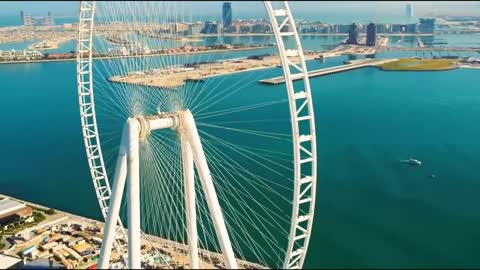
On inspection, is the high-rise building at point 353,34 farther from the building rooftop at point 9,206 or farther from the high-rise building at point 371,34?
the building rooftop at point 9,206

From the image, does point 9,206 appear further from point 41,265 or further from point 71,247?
point 41,265

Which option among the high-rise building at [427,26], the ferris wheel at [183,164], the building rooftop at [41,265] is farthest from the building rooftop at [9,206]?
the high-rise building at [427,26]

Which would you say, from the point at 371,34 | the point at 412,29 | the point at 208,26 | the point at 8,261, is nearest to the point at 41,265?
the point at 8,261

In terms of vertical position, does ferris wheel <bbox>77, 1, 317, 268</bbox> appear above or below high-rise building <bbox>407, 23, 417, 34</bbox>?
below

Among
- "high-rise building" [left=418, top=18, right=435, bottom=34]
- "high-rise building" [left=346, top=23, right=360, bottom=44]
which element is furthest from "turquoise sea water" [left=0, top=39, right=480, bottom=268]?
"high-rise building" [left=418, top=18, right=435, bottom=34]

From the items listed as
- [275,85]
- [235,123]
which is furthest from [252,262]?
[275,85]

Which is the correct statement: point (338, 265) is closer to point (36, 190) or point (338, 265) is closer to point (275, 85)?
point (36, 190)

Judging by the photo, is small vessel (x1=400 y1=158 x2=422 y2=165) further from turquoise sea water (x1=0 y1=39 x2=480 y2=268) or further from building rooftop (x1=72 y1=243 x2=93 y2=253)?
building rooftop (x1=72 y1=243 x2=93 y2=253)
